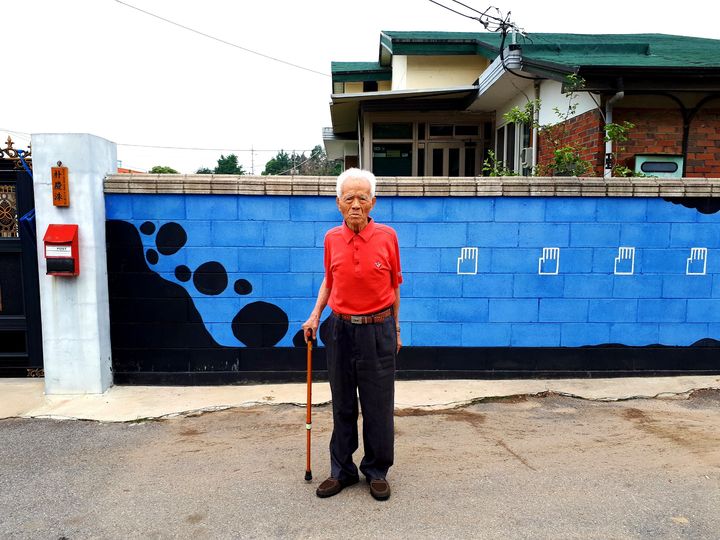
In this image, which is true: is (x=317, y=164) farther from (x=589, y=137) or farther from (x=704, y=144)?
(x=704, y=144)

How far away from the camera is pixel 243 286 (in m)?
5.42

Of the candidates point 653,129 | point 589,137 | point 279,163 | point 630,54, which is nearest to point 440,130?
point 630,54

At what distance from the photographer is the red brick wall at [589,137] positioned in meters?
7.27

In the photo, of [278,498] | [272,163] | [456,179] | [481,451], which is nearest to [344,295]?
[278,498]

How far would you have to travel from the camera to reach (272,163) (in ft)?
237

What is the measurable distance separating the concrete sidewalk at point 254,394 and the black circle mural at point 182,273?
3.42ft

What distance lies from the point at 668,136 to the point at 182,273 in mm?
6246

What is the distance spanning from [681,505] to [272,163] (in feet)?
235

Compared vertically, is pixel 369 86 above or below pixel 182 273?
above

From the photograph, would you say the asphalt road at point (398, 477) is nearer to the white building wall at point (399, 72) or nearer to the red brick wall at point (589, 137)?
the red brick wall at point (589, 137)

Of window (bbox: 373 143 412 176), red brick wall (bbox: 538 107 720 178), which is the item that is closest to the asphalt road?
red brick wall (bbox: 538 107 720 178)

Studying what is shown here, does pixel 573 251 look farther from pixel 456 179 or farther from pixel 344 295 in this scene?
pixel 344 295

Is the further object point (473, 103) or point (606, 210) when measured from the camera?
point (473, 103)

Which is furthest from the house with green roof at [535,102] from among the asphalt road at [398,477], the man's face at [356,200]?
the man's face at [356,200]
